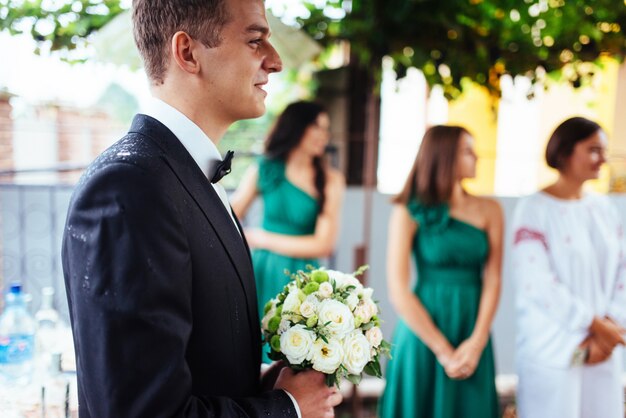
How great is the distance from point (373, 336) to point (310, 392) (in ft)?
0.77

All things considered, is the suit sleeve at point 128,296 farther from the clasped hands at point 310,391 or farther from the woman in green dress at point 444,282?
the woman in green dress at point 444,282

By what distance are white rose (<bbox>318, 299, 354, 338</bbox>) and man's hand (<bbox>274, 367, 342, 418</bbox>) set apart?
0.12m

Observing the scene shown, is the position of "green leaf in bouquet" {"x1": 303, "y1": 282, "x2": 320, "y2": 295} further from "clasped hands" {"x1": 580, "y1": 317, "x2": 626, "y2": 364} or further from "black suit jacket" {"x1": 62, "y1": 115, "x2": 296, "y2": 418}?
"clasped hands" {"x1": 580, "y1": 317, "x2": 626, "y2": 364}

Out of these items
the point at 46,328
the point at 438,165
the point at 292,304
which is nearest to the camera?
the point at 292,304

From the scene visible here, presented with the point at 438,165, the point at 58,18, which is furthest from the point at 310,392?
the point at 58,18

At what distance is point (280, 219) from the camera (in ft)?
11.8

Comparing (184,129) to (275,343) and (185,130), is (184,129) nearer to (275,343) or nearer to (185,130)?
(185,130)

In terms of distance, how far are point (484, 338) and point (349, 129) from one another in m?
3.10

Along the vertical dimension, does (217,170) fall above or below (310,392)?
above

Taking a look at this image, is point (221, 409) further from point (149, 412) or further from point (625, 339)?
point (625, 339)

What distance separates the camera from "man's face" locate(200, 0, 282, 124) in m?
1.25

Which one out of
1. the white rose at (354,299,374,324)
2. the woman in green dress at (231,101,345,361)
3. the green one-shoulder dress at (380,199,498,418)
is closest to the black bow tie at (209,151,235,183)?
the white rose at (354,299,374,324)

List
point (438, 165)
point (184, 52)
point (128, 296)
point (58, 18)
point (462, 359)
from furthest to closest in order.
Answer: point (58, 18) → point (438, 165) → point (462, 359) → point (184, 52) → point (128, 296)

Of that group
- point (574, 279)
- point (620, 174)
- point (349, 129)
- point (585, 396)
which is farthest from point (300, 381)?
point (620, 174)
